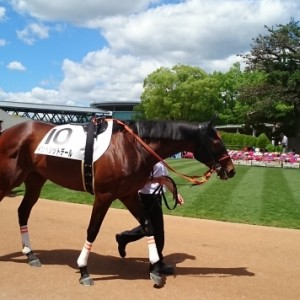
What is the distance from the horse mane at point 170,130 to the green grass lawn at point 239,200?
4032mm

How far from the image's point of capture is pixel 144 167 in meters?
4.61

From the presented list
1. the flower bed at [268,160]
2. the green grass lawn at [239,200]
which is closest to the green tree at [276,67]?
the flower bed at [268,160]

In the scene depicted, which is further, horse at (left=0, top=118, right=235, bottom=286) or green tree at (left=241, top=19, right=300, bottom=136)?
green tree at (left=241, top=19, right=300, bottom=136)

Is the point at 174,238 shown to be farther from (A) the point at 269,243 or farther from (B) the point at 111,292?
(B) the point at 111,292

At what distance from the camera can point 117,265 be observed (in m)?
5.17

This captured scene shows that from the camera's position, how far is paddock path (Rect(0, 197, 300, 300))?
427cm

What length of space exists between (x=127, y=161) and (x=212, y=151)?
3.09 feet

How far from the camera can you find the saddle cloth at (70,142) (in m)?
4.64

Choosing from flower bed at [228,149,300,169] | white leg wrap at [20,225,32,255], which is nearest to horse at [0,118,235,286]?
white leg wrap at [20,225,32,255]

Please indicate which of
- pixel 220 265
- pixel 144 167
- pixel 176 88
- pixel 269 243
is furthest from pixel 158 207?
pixel 176 88

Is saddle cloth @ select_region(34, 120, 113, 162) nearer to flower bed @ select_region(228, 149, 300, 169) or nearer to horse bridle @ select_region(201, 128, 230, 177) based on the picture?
horse bridle @ select_region(201, 128, 230, 177)

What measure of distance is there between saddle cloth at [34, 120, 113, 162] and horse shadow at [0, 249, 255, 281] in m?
1.35

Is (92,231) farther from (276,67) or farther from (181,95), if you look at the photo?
(181,95)

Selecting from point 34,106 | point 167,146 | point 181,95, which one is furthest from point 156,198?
point 34,106
